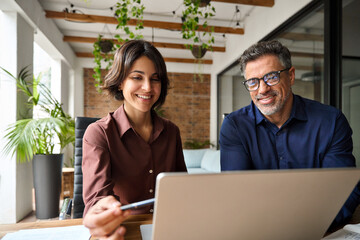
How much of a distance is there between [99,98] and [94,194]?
19.0 ft

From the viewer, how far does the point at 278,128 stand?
1.22 m

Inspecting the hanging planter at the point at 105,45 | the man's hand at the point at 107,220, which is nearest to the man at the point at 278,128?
the man's hand at the point at 107,220

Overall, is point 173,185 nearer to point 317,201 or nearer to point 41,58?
point 317,201

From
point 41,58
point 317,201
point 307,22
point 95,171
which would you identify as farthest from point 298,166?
point 41,58

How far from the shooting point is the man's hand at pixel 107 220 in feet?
1.78

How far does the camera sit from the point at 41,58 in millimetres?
5168

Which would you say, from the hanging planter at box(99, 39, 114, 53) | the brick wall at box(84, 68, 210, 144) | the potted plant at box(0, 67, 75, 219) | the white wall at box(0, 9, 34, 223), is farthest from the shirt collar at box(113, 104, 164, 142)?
the brick wall at box(84, 68, 210, 144)

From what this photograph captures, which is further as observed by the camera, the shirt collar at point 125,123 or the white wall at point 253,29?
the white wall at point 253,29

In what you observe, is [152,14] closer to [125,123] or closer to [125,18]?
[125,18]

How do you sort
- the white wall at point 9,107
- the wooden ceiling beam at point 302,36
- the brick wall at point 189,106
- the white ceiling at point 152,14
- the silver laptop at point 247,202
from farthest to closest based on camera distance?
the brick wall at point 189,106, the white ceiling at point 152,14, the white wall at point 9,107, the wooden ceiling beam at point 302,36, the silver laptop at point 247,202

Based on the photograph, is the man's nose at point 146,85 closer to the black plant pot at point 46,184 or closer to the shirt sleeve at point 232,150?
→ the shirt sleeve at point 232,150

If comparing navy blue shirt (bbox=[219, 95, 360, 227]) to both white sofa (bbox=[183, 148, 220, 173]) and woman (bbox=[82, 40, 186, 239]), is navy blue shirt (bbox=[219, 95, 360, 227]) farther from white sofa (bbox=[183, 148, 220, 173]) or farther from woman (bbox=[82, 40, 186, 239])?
white sofa (bbox=[183, 148, 220, 173])

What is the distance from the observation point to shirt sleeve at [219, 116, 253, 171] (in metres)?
1.19

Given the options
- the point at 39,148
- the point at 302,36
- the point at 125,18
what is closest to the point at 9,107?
the point at 39,148
